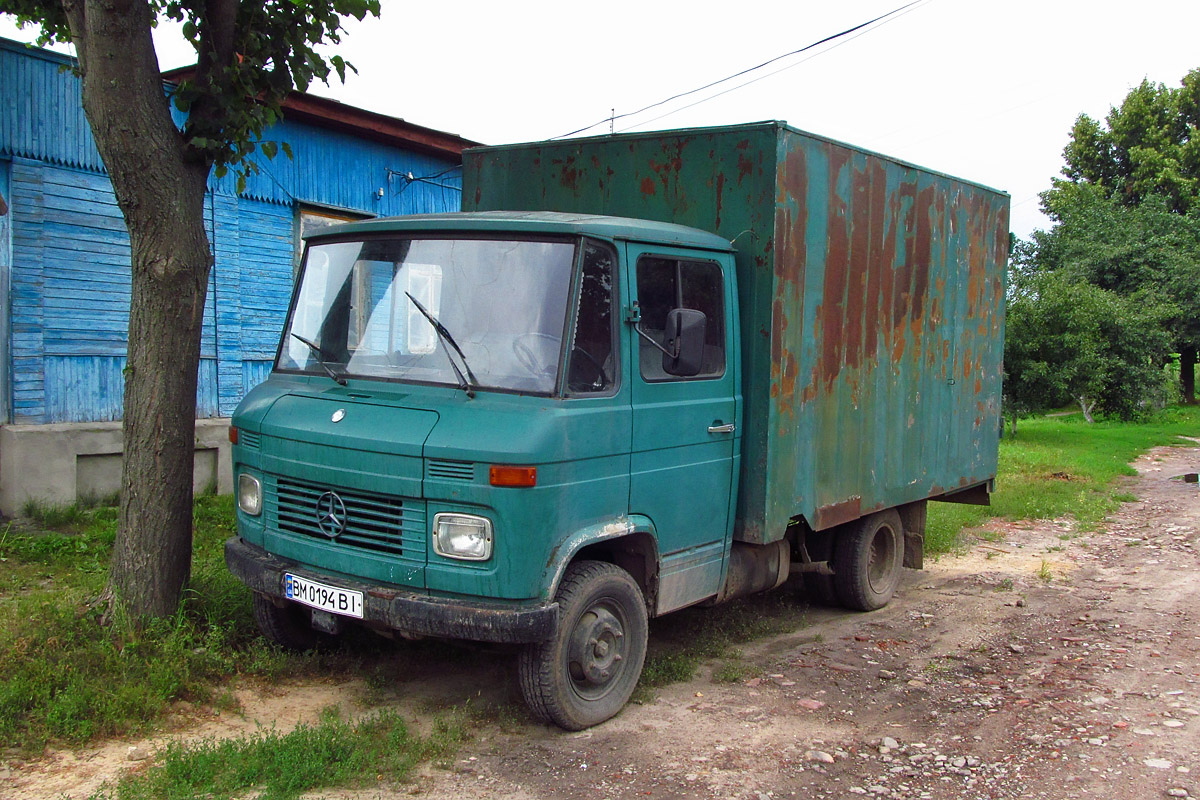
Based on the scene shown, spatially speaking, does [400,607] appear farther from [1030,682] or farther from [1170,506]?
[1170,506]

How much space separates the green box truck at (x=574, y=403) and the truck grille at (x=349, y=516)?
1 cm

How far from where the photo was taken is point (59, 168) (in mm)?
8383

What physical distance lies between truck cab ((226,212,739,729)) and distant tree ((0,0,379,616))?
0.57 m

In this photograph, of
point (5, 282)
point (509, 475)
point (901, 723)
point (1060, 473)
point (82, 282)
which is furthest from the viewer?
point (1060, 473)

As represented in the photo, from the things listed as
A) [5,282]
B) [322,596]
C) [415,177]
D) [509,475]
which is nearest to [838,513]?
[509,475]

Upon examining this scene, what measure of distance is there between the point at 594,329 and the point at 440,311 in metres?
0.72

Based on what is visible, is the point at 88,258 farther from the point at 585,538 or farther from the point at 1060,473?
the point at 1060,473

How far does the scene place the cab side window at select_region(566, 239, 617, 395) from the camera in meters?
4.43

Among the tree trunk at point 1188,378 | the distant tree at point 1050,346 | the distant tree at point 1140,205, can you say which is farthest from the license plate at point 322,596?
the tree trunk at point 1188,378

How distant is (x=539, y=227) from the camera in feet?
14.8

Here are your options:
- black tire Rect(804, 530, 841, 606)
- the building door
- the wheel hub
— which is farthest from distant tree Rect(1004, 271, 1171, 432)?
the building door

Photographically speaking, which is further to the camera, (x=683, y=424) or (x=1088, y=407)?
(x=1088, y=407)

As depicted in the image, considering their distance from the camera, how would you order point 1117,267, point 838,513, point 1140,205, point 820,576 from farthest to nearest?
point 1140,205, point 1117,267, point 820,576, point 838,513

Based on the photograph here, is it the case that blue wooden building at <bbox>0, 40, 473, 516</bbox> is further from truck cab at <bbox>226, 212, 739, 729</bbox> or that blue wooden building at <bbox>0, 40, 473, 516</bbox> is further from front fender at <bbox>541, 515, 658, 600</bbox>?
front fender at <bbox>541, 515, 658, 600</bbox>
